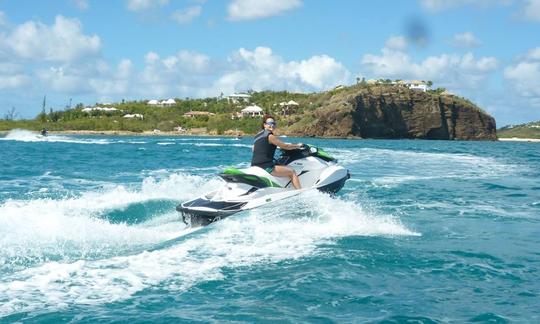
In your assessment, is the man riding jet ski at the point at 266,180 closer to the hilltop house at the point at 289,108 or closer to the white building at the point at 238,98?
the hilltop house at the point at 289,108

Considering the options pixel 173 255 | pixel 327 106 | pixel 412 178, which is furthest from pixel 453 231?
pixel 327 106

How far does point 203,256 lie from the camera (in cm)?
814

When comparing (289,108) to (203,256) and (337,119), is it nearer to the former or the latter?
(337,119)

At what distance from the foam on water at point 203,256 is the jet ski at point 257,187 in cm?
20

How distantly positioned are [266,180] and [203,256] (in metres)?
3.15

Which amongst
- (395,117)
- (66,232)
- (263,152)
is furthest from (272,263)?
(395,117)

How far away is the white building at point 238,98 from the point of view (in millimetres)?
156325

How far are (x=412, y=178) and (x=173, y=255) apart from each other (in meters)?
15.3

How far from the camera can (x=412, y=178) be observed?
21.9 metres

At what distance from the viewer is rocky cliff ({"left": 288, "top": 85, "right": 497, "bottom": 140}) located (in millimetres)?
102750

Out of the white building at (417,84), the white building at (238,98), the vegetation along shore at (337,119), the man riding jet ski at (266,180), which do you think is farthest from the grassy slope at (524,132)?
the man riding jet ski at (266,180)

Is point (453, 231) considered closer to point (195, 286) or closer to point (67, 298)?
point (195, 286)

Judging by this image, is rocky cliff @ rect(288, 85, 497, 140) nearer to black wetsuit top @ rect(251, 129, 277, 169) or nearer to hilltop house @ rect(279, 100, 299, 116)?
hilltop house @ rect(279, 100, 299, 116)

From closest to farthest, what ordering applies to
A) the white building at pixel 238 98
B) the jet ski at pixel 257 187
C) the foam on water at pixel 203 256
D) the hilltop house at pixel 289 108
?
the foam on water at pixel 203 256
the jet ski at pixel 257 187
the hilltop house at pixel 289 108
the white building at pixel 238 98
